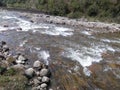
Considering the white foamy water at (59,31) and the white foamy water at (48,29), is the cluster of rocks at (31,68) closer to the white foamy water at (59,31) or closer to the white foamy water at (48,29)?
the white foamy water at (59,31)

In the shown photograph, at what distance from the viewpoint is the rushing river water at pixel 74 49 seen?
1785cm

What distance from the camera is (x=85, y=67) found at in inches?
760

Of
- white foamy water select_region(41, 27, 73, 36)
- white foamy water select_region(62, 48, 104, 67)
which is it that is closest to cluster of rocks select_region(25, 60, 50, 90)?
white foamy water select_region(62, 48, 104, 67)

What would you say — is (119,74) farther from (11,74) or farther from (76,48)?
→ (11,74)

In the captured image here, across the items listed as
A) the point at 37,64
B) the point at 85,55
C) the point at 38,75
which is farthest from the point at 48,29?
the point at 38,75

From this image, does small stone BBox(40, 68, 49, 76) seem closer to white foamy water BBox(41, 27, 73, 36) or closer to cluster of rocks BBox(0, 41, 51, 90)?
cluster of rocks BBox(0, 41, 51, 90)

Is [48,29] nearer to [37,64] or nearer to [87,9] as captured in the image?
[37,64]

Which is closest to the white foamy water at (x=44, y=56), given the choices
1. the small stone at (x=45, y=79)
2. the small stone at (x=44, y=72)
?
the small stone at (x=44, y=72)

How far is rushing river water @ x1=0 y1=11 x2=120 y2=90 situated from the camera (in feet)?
58.6

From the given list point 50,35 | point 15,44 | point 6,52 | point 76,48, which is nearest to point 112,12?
point 50,35

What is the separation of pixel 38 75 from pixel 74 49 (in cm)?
715

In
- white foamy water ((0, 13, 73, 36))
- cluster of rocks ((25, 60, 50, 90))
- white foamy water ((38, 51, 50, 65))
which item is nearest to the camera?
cluster of rocks ((25, 60, 50, 90))

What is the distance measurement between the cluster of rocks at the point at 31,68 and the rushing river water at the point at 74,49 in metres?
0.97

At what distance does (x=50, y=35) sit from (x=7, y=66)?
11568mm
